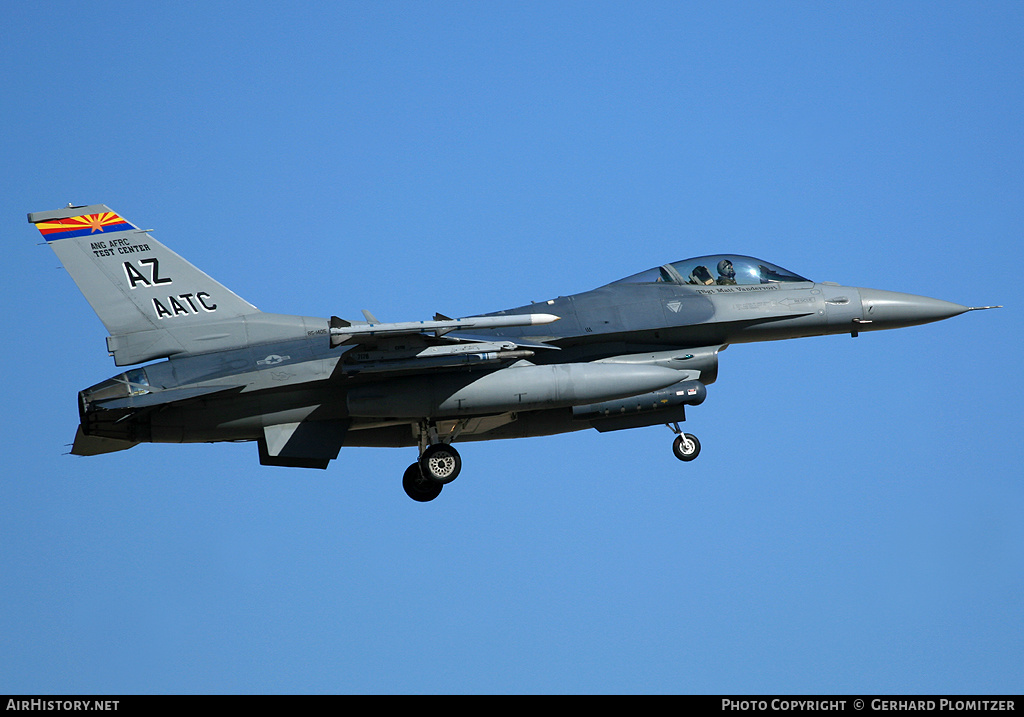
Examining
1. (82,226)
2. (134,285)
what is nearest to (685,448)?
(134,285)

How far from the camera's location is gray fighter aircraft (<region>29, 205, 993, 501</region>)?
15.2 m

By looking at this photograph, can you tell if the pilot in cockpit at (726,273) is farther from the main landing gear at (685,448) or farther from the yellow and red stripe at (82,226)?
the yellow and red stripe at (82,226)

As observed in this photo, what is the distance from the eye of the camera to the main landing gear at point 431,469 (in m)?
16.4

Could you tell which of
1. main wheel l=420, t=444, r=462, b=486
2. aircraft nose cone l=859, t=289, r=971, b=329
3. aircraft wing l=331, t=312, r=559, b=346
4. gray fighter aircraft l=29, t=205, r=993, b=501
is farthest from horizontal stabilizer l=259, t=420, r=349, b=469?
aircraft nose cone l=859, t=289, r=971, b=329

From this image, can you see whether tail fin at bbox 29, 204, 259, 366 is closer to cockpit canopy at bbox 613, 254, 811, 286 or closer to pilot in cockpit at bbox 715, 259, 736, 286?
cockpit canopy at bbox 613, 254, 811, 286

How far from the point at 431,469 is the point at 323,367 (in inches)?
82.5

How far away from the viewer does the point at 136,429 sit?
15391 mm

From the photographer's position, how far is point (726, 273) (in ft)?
57.7

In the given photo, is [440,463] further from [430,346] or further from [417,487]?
[430,346]
